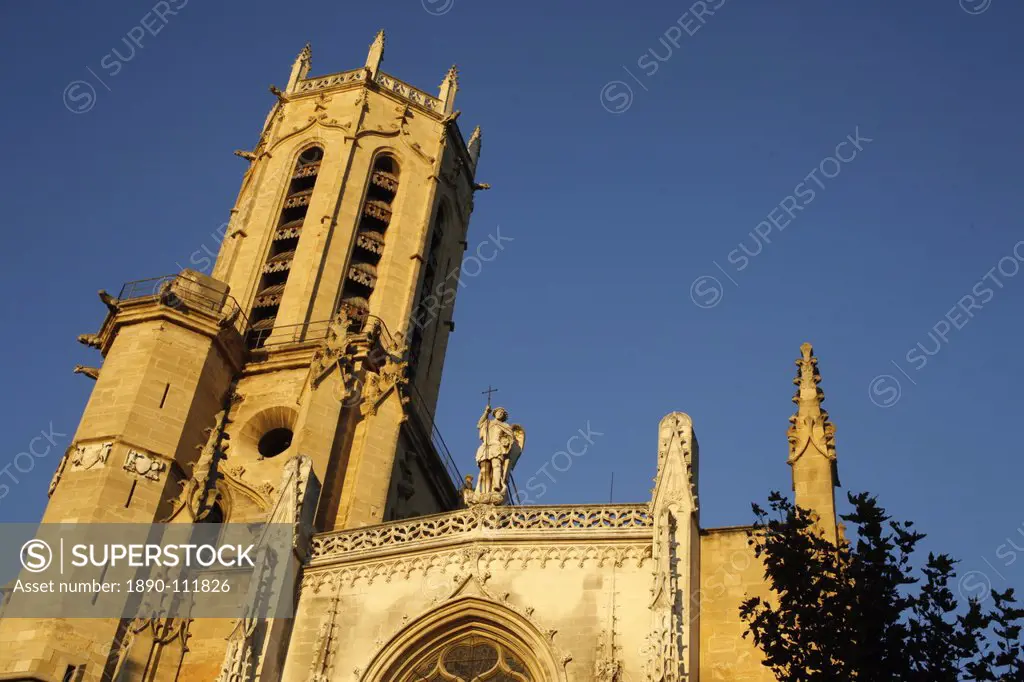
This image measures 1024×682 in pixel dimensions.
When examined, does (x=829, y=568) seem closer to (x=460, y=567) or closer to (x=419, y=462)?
(x=460, y=567)

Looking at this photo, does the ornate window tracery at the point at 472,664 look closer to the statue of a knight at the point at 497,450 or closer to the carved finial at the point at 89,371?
the statue of a knight at the point at 497,450

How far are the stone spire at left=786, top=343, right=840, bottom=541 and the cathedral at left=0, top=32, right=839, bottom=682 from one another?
4 centimetres

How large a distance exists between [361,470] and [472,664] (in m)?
9.90

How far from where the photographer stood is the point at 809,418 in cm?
2220

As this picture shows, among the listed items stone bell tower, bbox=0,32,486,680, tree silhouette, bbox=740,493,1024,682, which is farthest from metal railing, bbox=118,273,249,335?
tree silhouette, bbox=740,493,1024,682

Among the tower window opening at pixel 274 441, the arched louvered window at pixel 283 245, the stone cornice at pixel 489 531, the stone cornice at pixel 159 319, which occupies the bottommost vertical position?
the stone cornice at pixel 489 531

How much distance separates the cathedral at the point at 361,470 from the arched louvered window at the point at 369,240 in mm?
74

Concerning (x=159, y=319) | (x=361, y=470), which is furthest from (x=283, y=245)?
(x=361, y=470)

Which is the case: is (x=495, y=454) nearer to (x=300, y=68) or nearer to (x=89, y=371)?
(x=89, y=371)

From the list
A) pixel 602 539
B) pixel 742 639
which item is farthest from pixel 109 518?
pixel 742 639

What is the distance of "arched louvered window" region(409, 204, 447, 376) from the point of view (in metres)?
38.5

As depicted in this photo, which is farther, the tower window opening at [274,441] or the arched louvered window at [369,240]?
the arched louvered window at [369,240]

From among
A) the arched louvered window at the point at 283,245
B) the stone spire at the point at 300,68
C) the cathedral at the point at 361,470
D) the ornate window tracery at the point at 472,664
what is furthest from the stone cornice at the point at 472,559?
the stone spire at the point at 300,68

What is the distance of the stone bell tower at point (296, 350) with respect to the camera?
1076 inches
